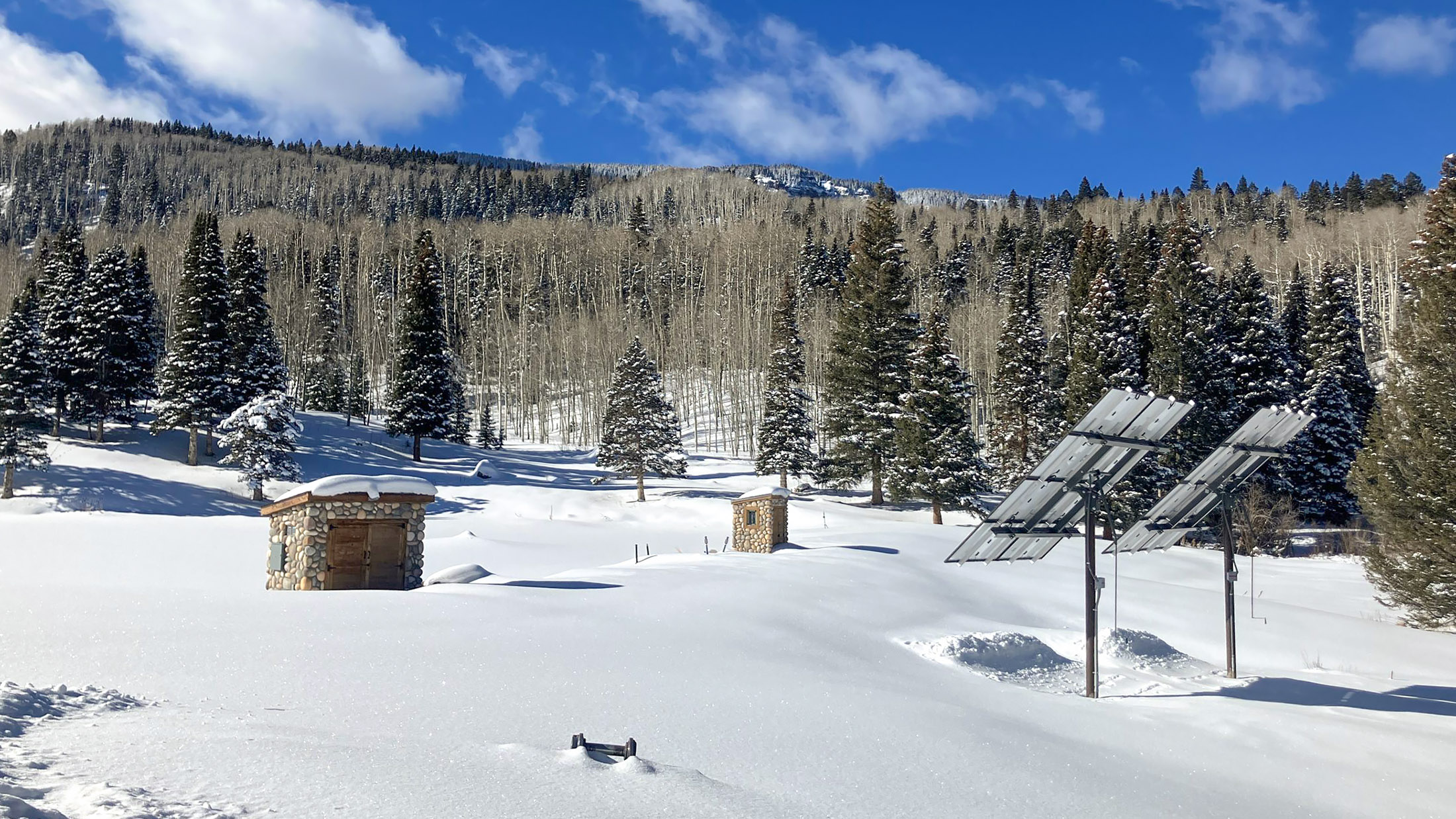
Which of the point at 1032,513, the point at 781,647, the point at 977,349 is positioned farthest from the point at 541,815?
the point at 977,349

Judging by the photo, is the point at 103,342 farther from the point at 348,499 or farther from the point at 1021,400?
the point at 1021,400

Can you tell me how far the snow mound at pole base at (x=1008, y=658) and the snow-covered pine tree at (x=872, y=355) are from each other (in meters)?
24.4

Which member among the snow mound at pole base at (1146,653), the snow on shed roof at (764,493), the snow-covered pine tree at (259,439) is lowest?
the snow mound at pole base at (1146,653)

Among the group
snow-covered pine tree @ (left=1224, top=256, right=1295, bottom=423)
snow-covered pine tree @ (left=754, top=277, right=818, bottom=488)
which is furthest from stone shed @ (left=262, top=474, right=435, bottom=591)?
snow-covered pine tree @ (left=1224, top=256, right=1295, bottom=423)

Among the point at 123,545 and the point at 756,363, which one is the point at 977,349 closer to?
the point at 756,363

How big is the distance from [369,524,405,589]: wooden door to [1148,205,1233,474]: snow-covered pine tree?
109ft

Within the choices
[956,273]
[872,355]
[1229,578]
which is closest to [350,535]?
[1229,578]

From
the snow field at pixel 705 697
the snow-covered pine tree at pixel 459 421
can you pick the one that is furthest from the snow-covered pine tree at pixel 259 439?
the snow-covered pine tree at pixel 459 421

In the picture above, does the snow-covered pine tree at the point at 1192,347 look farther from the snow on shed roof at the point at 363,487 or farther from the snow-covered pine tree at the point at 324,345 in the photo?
the snow-covered pine tree at the point at 324,345

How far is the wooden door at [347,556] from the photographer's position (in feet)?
48.8

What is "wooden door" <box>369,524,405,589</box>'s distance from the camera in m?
15.1

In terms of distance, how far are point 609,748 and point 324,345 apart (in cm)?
7172

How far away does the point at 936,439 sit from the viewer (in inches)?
1411

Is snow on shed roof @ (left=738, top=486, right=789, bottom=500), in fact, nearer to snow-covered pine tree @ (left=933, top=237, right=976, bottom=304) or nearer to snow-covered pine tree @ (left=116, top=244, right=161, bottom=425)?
snow-covered pine tree @ (left=116, top=244, right=161, bottom=425)
